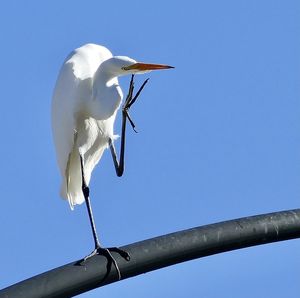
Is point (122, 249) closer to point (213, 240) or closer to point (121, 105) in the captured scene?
point (213, 240)

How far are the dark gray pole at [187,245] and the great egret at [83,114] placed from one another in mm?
2674

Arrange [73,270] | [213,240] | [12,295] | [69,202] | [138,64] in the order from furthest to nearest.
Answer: [69,202] < [138,64] < [213,240] < [73,270] < [12,295]

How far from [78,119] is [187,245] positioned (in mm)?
3278

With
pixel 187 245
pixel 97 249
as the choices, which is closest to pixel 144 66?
pixel 97 249

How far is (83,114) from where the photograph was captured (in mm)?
7523

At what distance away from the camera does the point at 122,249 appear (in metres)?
4.52

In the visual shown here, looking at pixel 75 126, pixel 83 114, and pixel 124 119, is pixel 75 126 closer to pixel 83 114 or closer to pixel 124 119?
pixel 83 114

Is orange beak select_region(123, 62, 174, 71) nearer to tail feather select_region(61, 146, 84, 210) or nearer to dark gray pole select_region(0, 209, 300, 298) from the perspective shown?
tail feather select_region(61, 146, 84, 210)

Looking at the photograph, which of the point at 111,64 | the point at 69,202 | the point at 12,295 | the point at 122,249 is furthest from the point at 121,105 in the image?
the point at 12,295

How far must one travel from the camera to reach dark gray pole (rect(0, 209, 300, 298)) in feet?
14.0

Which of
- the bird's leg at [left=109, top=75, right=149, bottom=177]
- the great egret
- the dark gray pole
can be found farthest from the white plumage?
the dark gray pole

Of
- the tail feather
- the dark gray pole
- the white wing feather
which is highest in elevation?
the white wing feather

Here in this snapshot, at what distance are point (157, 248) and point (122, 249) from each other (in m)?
0.23

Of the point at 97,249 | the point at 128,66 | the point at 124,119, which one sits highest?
the point at 128,66
